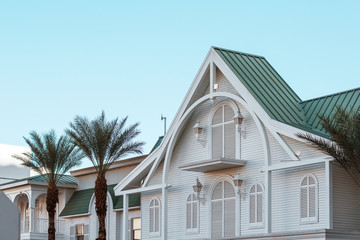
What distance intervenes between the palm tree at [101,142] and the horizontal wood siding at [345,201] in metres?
14.0

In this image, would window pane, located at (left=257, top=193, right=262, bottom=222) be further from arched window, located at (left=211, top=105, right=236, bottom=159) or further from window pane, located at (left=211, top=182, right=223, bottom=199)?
window pane, located at (left=211, top=182, right=223, bottom=199)

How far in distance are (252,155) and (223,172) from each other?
6.54ft

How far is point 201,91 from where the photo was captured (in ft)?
91.4

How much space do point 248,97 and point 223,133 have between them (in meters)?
2.57

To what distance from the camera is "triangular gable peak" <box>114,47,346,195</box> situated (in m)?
24.0

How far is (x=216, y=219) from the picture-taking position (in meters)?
26.9

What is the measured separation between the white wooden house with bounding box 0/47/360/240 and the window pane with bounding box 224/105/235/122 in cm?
4

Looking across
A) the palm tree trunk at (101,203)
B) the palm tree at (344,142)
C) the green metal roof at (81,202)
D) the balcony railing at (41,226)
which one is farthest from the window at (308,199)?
the balcony railing at (41,226)

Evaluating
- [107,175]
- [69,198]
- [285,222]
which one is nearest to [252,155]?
[285,222]

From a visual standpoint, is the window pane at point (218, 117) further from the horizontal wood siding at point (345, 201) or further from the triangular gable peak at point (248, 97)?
the horizontal wood siding at point (345, 201)

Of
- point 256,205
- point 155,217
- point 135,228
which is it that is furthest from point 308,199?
point 135,228

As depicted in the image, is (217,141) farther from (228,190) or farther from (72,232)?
(72,232)

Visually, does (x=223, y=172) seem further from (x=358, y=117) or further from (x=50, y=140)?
(x=50, y=140)

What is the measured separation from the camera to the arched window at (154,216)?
1186 inches
